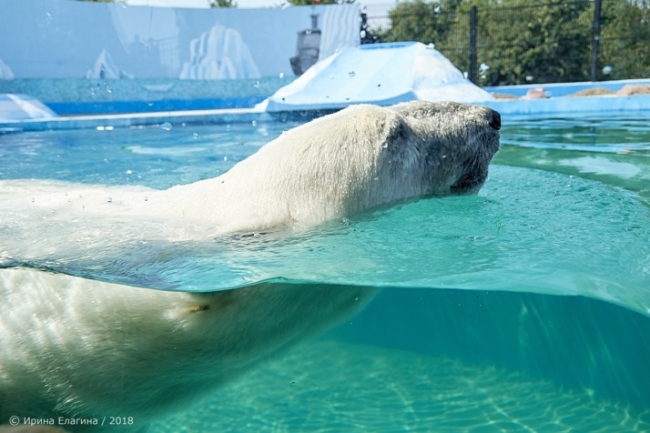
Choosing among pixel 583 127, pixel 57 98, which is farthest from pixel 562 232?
pixel 57 98

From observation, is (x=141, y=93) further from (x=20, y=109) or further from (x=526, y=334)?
(x=526, y=334)

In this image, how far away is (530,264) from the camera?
8.77 ft

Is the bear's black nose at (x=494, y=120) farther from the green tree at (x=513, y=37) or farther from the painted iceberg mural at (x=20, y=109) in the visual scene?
the green tree at (x=513, y=37)

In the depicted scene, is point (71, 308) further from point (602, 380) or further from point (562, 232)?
point (602, 380)

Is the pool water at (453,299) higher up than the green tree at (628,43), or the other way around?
the green tree at (628,43)

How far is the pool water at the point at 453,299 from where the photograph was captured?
2.54 m

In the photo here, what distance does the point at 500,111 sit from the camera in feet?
40.2

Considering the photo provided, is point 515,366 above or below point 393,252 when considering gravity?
below

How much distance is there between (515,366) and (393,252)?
1.59 m

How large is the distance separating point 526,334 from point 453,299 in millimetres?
753

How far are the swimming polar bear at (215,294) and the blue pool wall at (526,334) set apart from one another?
77 cm

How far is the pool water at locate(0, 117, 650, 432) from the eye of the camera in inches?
100

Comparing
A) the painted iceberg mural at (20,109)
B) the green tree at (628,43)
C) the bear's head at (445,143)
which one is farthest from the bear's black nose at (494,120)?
the green tree at (628,43)

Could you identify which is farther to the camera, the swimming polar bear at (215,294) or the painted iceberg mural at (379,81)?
the painted iceberg mural at (379,81)
